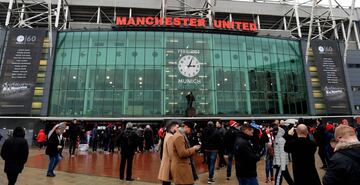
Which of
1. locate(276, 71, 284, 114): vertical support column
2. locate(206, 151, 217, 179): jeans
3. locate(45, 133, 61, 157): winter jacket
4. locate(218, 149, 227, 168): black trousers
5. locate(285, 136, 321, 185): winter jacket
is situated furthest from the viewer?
locate(276, 71, 284, 114): vertical support column

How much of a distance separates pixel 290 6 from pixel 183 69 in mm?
29387

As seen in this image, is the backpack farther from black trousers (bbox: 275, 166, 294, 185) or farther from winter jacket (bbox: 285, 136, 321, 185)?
winter jacket (bbox: 285, 136, 321, 185)

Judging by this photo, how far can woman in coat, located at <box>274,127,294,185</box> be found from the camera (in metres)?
7.09

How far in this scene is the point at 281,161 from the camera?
7.37m

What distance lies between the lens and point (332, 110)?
37188mm

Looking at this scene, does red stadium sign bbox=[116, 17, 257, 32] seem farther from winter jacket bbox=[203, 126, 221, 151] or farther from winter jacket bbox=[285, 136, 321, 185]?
winter jacket bbox=[285, 136, 321, 185]

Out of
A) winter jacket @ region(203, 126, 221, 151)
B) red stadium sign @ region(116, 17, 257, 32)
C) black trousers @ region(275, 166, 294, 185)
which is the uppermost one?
red stadium sign @ region(116, 17, 257, 32)

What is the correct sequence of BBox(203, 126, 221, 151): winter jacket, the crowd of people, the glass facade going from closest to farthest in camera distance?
the crowd of people < BBox(203, 126, 221, 151): winter jacket < the glass facade

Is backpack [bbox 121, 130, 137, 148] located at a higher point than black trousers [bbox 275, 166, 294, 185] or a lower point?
higher

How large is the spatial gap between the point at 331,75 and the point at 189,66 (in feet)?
67.5

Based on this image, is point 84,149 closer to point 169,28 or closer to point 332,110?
point 169,28

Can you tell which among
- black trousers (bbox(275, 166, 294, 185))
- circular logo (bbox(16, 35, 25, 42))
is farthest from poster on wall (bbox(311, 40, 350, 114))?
circular logo (bbox(16, 35, 25, 42))

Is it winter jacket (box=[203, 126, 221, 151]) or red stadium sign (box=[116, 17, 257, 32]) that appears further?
red stadium sign (box=[116, 17, 257, 32])

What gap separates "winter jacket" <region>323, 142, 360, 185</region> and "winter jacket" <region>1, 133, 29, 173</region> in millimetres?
7176
